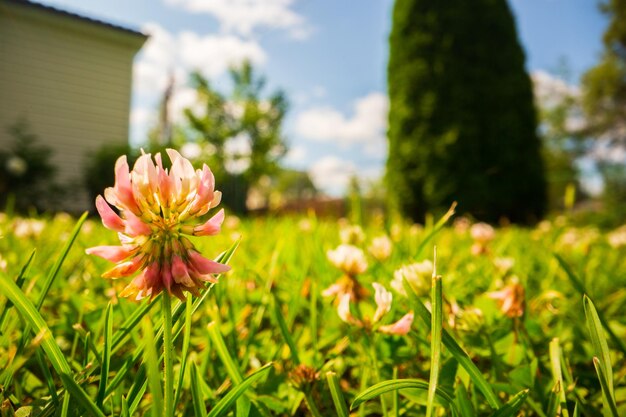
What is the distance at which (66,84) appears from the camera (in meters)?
10.6

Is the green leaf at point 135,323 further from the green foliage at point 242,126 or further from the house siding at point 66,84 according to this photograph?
the green foliage at point 242,126

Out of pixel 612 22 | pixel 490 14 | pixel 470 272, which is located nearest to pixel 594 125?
pixel 612 22

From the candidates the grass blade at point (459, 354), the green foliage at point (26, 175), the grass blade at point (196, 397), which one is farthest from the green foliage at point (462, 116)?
the green foliage at point (26, 175)

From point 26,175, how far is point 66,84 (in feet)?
10.9

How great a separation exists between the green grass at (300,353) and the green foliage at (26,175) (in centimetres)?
827

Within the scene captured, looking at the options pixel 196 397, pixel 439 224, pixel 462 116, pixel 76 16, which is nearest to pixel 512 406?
pixel 196 397

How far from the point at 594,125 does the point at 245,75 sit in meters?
19.8

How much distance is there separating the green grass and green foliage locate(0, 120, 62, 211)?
8270mm

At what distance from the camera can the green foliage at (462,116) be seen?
6590 mm

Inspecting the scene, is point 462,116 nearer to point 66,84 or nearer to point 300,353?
point 300,353

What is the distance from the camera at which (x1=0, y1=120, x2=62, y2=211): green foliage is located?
802cm

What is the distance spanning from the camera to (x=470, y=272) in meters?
1.39

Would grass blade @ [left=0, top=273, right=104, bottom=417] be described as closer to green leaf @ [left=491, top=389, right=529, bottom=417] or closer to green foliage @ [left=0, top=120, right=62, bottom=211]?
green leaf @ [left=491, top=389, right=529, bottom=417]

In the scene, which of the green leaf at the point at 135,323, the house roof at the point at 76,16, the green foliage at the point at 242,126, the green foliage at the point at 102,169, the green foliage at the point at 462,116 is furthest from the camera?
the green foliage at the point at 242,126
